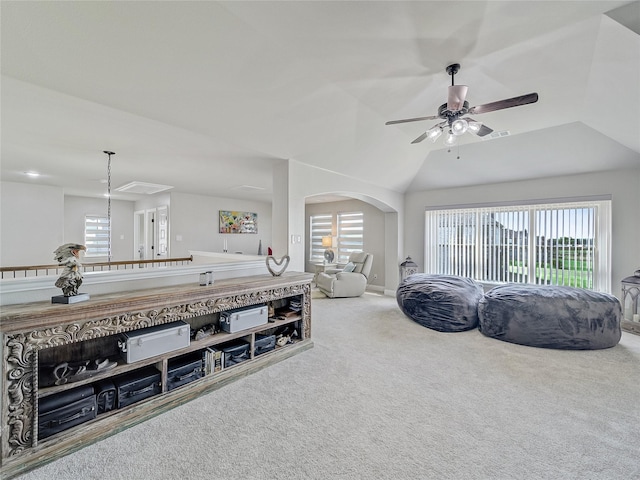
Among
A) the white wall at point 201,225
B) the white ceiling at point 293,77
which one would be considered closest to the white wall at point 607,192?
the white ceiling at point 293,77

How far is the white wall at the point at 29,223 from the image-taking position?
18.8 ft

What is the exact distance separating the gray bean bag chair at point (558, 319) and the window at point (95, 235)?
9349 mm

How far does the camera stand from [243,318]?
271 cm

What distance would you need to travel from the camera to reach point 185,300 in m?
2.23

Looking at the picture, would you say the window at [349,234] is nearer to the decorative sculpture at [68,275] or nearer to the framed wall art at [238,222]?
the framed wall art at [238,222]

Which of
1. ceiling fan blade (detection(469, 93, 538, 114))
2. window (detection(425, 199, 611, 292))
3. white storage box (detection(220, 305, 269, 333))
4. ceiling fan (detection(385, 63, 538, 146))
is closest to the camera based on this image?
ceiling fan blade (detection(469, 93, 538, 114))

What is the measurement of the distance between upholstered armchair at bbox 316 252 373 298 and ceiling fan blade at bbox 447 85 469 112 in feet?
13.5

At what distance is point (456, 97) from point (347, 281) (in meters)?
4.27

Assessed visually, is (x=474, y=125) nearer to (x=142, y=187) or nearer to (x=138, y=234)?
(x=142, y=187)

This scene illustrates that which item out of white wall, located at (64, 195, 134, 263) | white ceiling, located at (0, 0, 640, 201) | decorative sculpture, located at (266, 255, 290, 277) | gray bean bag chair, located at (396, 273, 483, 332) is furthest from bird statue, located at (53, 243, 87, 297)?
white wall, located at (64, 195, 134, 263)

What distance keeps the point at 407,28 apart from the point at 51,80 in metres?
2.78

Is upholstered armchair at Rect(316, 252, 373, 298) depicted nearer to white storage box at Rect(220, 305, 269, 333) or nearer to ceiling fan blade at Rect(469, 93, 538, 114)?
white storage box at Rect(220, 305, 269, 333)

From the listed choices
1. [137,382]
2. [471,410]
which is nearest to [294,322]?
[137,382]

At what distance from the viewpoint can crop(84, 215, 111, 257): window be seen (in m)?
7.57
